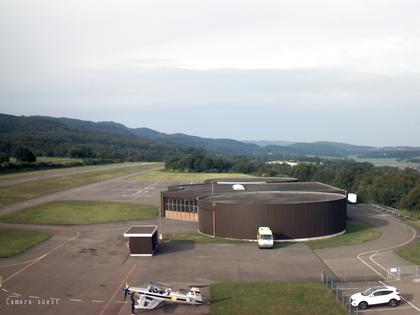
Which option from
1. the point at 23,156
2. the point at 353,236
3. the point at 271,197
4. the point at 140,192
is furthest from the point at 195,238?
the point at 23,156

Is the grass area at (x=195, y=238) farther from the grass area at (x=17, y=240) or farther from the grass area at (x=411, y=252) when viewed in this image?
the grass area at (x=411, y=252)

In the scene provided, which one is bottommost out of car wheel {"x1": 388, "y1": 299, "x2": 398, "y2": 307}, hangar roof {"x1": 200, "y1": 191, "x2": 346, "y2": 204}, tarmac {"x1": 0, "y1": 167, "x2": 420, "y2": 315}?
tarmac {"x1": 0, "y1": 167, "x2": 420, "y2": 315}

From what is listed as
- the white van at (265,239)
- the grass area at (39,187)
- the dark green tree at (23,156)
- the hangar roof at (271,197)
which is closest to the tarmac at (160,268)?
the white van at (265,239)

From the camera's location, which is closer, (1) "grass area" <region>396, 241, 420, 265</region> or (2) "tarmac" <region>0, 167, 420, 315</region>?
(2) "tarmac" <region>0, 167, 420, 315</region>

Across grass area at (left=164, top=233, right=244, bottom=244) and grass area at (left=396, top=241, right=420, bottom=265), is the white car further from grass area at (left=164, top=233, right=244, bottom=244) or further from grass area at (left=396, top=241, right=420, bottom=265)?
grass area at (left=164, top=233, right=244, bottom=244)

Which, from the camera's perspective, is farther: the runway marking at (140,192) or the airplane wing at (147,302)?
the runway marking at (140,192)

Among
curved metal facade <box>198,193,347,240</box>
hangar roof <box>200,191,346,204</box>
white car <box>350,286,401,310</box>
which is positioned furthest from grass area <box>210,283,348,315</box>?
hangar roof <box>200,191,346,204</box>
